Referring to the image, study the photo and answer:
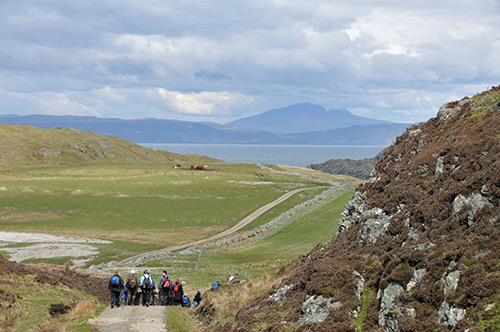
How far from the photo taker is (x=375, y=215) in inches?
938

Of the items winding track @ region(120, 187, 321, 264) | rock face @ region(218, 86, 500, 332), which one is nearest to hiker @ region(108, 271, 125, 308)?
rock face @ region(218, 86, 500, 332)

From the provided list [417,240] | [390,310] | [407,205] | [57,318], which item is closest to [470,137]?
[407,205]

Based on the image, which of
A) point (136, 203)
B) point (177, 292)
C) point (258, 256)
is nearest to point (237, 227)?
point (258, 256)

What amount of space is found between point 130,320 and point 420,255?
14437 mm

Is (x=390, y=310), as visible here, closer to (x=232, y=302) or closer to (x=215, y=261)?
(x=232, y=302)

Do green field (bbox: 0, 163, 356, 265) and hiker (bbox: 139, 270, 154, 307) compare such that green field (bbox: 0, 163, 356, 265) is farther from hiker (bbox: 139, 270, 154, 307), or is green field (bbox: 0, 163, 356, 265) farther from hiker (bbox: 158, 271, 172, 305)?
hiker (bbox: 139, 270, 154, 307)

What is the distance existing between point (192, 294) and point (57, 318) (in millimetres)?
16683

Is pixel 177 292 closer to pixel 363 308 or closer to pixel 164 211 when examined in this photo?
pixel 363 308

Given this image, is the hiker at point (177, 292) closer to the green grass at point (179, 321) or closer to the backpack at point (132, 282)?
the backpack at point (132, 282)

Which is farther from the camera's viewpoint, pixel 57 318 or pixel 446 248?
pixel 57 318

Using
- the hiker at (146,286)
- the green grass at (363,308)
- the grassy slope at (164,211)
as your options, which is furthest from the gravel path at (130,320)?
the green grass at (363,308)

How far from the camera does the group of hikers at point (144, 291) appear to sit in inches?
1104

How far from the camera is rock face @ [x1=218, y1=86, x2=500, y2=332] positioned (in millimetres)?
14805

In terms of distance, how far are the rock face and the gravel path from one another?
3.87m
